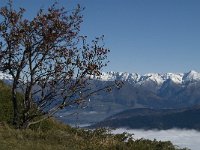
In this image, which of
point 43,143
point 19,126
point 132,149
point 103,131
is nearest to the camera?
point 43,143

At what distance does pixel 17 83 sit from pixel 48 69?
1.67m

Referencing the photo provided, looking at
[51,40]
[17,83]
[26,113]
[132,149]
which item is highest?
[51,40]

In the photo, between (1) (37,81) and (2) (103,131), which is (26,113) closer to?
(1) (37,81)

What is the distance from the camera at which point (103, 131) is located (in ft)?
78.0

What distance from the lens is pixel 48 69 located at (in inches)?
803

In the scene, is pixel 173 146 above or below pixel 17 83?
below

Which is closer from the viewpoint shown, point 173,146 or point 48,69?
point 48,69

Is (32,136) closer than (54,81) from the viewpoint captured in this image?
Yes

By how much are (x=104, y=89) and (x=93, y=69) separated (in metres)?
1.55

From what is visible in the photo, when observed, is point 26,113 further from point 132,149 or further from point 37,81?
point 132,149

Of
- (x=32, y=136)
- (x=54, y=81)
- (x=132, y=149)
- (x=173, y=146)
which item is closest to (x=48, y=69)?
(x=54, y=81)

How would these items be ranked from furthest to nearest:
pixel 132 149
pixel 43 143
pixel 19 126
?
pixel 19 126 → pixel 132 149 → pixel 43 143

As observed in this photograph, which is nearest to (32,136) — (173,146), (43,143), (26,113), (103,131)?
(43,143)

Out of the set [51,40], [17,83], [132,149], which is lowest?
[132,149]
